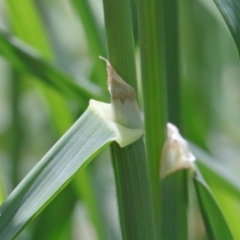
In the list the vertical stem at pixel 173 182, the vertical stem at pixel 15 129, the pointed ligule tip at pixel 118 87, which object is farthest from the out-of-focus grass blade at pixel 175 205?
the vertical stem at pixel 15 129

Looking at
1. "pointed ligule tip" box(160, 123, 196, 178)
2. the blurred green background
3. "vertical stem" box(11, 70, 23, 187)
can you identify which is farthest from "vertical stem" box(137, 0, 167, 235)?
"vertical stem" box(11, 70, 23, 187)

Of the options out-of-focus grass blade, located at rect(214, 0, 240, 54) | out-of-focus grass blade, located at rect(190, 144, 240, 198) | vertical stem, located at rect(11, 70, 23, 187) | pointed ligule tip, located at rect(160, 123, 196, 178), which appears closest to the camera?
out-of-focus grass blade, located at rect(214, 0, 240, 54)

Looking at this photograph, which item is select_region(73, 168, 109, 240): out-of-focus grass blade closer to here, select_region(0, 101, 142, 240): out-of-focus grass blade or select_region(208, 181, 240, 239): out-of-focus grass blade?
select_region(208, 181, 240, 239): out-of-focus grass blade

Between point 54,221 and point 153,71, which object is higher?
point 153,71

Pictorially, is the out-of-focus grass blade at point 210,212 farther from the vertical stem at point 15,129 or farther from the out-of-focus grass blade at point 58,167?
the vertical stem at point 15,129

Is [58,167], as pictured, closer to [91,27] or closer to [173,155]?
[173,155]

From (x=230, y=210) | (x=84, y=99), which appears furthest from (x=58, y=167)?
(x=230, y=210)

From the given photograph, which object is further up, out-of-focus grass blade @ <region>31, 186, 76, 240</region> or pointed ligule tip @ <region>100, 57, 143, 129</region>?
pointed ligule tip @ <region>100, 57, 143, 129</region>

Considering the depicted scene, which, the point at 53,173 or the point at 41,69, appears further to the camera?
the point at 41,69
